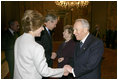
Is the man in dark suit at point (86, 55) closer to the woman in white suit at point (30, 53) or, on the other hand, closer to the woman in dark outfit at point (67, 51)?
the woman in white suit at point (30, 53)

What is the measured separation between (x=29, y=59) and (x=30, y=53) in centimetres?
7

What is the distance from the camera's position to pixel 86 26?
243 cm

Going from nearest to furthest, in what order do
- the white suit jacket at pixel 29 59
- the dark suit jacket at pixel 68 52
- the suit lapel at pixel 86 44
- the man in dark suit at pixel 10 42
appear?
the white suit jacket at pixel 29 59
the suit lapel at pixel 86 44
the dark suit jacket at pixel 68 52
the man in dark suit at pixel 10 42

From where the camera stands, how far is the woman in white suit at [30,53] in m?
1.85

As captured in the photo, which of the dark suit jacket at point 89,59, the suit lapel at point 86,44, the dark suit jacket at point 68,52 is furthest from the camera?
the dark suit jacket at point 68,52

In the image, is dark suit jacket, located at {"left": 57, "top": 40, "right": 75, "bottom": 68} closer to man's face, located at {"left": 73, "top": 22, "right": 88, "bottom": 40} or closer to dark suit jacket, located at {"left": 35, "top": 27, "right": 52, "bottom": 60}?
dark suit jacket, located at {"left": 35, "top": 27, "right": 52, "bottom": 60}

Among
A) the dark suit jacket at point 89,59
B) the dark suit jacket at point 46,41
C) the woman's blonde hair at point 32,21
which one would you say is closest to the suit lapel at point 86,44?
the dark suit jacket at point 89,59

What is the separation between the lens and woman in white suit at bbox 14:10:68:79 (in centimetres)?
185

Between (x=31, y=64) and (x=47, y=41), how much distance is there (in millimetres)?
1402

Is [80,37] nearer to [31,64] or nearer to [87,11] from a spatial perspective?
[31,64]

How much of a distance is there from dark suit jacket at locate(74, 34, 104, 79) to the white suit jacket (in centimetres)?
49

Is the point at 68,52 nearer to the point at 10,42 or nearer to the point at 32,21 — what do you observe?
the point at 32,21

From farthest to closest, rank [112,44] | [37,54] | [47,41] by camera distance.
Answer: [112,44]
[47,41]
[37,54]

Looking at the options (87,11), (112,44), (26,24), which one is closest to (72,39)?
(26,24)
